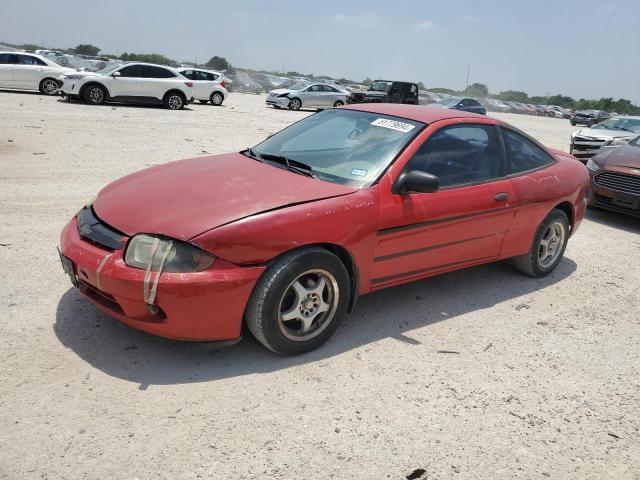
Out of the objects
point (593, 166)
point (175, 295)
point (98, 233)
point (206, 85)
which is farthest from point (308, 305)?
point (206, 85)

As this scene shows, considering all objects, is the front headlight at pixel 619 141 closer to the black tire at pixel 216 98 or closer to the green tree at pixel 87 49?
the black tire at pixel 216 98

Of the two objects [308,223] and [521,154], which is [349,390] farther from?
[521,154]

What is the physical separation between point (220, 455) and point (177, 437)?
0.82 feet

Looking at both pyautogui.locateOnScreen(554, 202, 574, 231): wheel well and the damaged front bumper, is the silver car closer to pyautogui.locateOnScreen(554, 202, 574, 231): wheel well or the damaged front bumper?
pyautogui.locateOnScreen(554, 202, 574, 231): wheel well

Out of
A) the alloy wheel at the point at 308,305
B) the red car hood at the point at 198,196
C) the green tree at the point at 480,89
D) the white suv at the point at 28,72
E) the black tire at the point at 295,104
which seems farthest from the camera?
the green tree at the point at 480,89

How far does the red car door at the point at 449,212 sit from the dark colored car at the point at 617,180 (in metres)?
3.77

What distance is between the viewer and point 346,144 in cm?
421

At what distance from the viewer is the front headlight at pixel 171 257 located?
3039 millimetres

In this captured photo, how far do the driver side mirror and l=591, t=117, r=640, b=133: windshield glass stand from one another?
1326 centimetres

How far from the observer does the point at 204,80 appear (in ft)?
74.7

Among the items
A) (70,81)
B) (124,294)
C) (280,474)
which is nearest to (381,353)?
(280,474)

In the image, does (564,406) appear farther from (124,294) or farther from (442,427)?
(124,294)

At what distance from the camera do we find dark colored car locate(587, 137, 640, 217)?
743 cm

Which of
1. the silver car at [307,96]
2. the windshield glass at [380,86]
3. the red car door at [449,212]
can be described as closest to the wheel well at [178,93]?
the silver car at [307,96]
